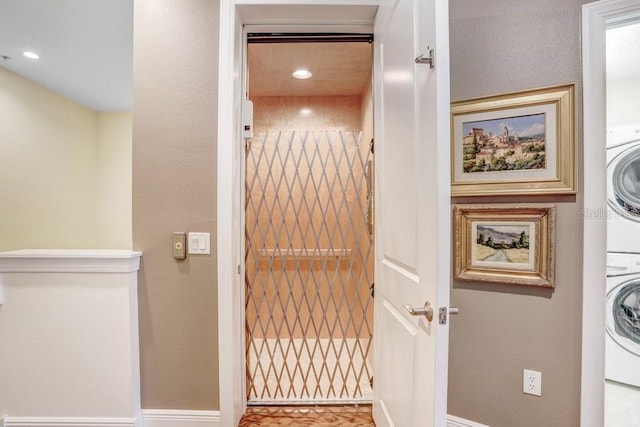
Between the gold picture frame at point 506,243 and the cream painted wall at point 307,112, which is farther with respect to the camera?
the cream painted wall at point 307,112

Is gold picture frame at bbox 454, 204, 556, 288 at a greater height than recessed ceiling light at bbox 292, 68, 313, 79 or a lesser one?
lesser

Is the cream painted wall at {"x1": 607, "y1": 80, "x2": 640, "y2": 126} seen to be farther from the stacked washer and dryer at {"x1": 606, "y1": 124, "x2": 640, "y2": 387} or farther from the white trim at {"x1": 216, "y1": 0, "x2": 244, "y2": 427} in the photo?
the white trim at {"x1": 216, "y1": 0, "x2": 244, "y2": 427}

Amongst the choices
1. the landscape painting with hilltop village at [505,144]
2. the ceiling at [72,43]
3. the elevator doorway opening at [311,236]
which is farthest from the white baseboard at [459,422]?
the ceiling at [72,43]

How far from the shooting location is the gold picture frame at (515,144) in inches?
50.2

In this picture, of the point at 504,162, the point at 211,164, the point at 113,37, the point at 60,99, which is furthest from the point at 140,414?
the point at 60,99

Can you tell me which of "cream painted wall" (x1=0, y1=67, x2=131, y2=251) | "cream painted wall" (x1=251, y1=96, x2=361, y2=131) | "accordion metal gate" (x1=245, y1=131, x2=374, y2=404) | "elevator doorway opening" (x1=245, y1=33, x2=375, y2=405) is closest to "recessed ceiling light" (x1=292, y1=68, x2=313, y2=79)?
"elevator doorway opening" (x1=245, y1=33, x2=375, y2=405)

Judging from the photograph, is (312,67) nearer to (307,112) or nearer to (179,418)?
(307,112)

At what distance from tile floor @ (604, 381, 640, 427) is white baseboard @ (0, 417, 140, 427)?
8.40 feet

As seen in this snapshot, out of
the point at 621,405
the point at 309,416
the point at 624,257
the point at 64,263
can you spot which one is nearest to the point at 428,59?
the point at 64,263

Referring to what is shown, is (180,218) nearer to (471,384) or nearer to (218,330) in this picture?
(218,330)

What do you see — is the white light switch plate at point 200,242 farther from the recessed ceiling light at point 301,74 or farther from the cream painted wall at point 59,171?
the cream painted wall at point 59,171

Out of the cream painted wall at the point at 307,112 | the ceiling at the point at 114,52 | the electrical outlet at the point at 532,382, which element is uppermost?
the ceiling at the point at 114,52

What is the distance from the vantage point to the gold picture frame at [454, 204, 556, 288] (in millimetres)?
1311

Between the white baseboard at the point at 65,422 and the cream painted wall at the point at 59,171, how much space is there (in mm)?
1999
